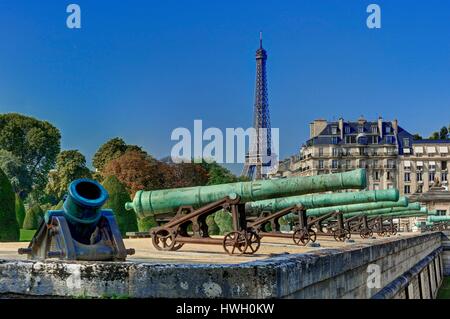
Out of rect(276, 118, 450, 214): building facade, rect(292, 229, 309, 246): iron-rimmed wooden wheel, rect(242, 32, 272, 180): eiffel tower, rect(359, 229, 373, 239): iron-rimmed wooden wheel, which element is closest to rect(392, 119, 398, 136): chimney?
rect(276, 118, 450, 214): building facade

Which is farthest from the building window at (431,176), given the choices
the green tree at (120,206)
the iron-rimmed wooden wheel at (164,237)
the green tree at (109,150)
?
the iron-rimmed wooden wheel at (164,237)

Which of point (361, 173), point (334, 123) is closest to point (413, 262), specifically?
point (361, 173)

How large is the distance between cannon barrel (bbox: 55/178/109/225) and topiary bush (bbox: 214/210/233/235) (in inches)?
1002

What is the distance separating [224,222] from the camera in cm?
3494

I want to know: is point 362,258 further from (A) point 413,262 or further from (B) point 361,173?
(A) point 413,262

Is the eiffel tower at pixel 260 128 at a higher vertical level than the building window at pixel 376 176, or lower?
higher

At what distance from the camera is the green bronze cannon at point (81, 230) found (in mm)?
8477

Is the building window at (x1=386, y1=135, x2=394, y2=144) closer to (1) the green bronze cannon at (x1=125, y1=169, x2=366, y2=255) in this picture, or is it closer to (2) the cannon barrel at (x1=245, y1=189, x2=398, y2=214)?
(2) the cannon barrel at (x1=245, y1=189, x2=398, y2=214)

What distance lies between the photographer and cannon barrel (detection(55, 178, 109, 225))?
8633 mm

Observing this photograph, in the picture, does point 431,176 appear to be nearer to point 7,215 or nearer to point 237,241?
point 7,215

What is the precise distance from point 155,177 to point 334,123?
6225cm

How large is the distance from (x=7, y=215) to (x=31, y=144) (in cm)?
5417

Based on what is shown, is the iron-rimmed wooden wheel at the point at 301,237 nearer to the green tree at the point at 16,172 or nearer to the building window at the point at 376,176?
the green tree at the point at 16,172

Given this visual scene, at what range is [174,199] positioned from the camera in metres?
17.3
